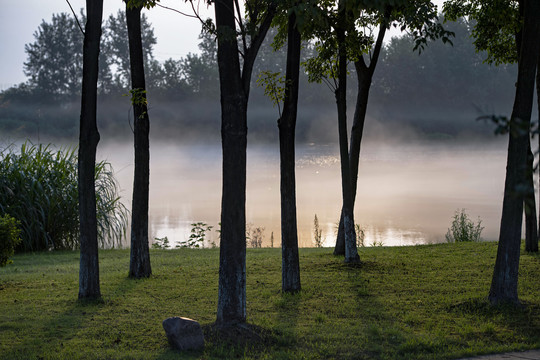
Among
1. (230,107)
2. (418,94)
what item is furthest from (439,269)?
(418,94)

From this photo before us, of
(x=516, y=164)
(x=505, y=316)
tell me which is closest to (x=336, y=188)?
(x=516, y=164)

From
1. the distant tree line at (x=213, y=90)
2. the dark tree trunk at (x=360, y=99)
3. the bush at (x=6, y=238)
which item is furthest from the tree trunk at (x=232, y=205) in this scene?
the distant tree line at (x=213, y=90)

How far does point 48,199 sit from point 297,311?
7.35m

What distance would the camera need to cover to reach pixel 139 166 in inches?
343

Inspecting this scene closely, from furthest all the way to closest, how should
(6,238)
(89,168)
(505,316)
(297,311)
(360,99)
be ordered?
1. (360,99)
2. (6,238)
3. (89,168)
4. (297,311)
5. (505,316)

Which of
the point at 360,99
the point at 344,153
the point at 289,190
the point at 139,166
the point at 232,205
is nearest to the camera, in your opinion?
the point at 232,205

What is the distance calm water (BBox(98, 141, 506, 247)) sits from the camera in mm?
20906

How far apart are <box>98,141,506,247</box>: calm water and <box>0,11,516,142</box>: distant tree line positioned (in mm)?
2423

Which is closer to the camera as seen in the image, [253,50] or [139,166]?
[253,50]

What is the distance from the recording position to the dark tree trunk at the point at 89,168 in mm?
7086

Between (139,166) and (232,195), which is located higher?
(139,166)

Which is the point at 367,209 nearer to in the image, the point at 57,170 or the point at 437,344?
the point at 57,170

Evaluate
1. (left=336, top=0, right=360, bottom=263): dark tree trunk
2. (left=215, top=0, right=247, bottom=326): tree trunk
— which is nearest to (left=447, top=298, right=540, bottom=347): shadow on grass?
(left=215, top=0, right=247, bottom=326): tree trunk

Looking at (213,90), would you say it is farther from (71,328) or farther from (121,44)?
(71,328)
